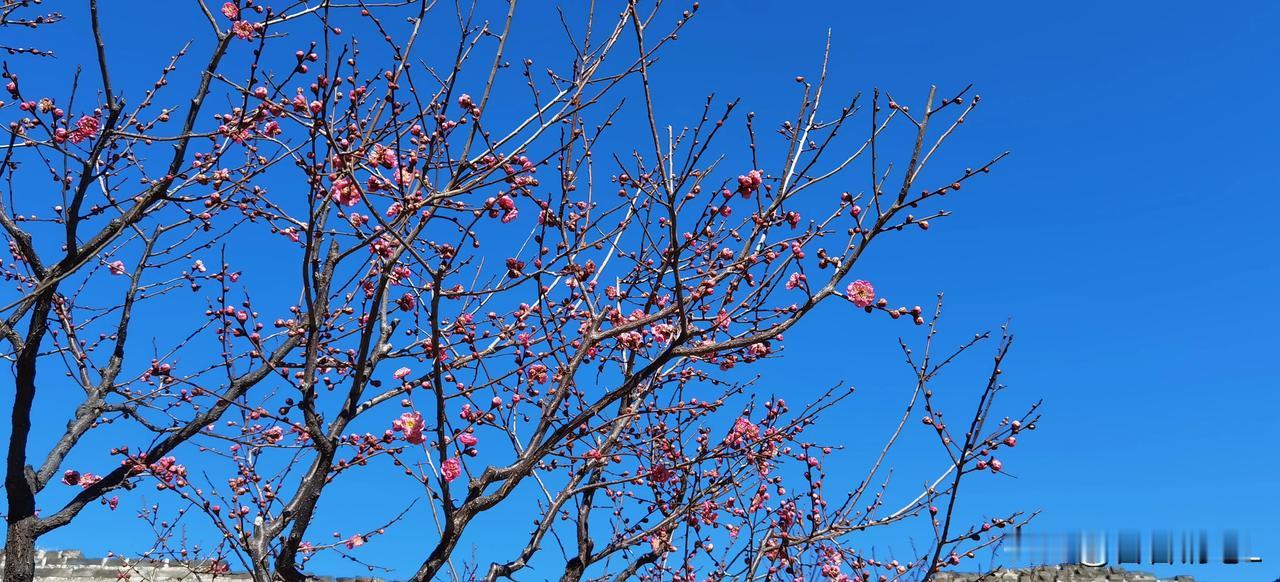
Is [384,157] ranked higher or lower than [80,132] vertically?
lower

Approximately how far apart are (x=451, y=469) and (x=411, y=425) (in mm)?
397

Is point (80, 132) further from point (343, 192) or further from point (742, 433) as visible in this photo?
point (742, 433)

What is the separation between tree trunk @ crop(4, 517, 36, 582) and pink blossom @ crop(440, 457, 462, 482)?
12.4ft

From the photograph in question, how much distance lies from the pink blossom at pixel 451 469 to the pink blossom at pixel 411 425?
0.32 meters

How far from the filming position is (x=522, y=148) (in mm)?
4617

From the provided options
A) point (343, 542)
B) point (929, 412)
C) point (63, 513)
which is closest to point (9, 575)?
point (63, 513)

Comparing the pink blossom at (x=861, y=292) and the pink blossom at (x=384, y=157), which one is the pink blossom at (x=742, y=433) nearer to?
the pink blossom at (x=861, y=292)

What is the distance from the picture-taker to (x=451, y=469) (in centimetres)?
419

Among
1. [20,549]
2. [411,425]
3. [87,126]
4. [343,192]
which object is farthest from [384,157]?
[20,549]

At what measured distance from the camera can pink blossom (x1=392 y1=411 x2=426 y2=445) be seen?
4.47 metres

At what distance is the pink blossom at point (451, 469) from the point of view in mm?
4020

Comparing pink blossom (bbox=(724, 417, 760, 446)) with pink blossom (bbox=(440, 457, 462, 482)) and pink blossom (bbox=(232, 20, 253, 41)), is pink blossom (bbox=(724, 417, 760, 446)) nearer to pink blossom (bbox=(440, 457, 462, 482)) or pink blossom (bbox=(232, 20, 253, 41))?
pink blossom (bbox=(440, 457, 462, 482))

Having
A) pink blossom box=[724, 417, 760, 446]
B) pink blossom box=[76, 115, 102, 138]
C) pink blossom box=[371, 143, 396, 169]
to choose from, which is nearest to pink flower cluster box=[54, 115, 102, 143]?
pink blossom box=[76, 115, 102, 138]

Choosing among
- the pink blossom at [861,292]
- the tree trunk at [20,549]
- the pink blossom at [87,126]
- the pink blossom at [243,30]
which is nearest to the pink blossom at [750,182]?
the pink blossom at [861,292]
